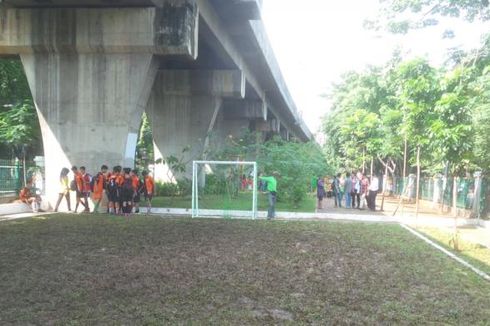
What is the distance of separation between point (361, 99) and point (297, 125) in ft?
71.6

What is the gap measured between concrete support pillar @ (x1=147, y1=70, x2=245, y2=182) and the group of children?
8185 mm

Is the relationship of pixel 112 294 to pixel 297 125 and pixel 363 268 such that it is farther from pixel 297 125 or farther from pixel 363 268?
pixel 297 125

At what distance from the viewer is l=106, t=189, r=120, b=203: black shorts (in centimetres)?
1722

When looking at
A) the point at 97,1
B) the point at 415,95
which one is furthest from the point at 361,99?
the point at 97,1

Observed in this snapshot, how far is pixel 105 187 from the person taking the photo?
17.2 m

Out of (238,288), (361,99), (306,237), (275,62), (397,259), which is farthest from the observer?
(361,99)

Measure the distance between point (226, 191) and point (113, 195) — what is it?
5.81m

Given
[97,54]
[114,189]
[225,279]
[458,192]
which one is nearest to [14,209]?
[114,189]

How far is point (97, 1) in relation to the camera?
16.9m

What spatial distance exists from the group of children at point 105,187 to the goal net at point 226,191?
2.25 meters

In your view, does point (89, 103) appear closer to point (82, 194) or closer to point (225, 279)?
point (82, 194)

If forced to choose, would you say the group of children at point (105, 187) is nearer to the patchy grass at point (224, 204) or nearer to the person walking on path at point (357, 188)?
the patchy grass at point (224, 204)

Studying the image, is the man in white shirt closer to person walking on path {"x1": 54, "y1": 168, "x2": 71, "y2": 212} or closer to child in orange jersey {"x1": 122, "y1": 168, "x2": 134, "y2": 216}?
child in orange jersey {"x1": 122, "y1": 168, "x2": 134, "y2": 216}

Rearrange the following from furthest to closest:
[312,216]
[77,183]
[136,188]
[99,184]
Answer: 1. [312,216]
2. [136,188]
3. [77,183]
4. [99,184]
